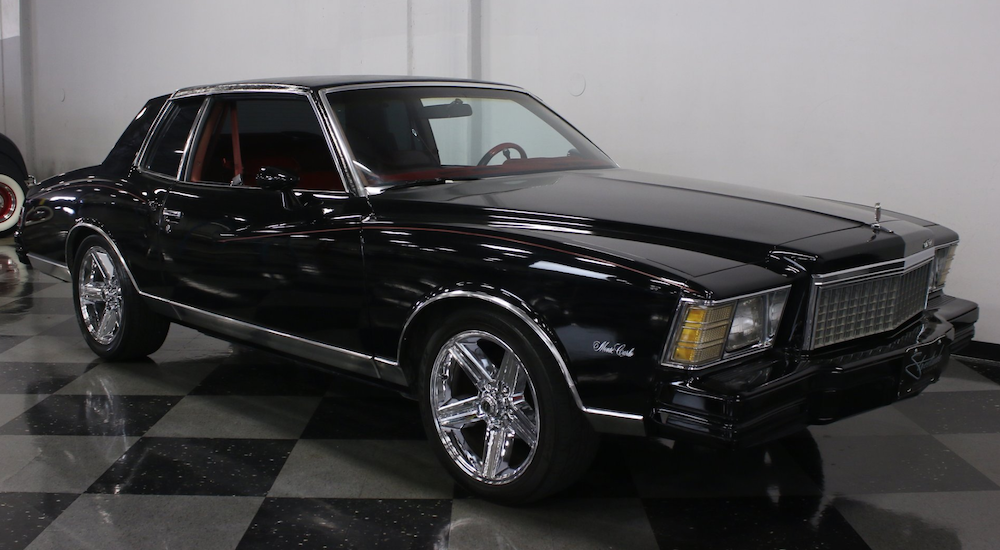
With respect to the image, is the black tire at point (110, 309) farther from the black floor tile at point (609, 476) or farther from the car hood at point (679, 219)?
the black floor tile at point (609, 476)

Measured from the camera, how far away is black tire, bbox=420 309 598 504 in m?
2.43

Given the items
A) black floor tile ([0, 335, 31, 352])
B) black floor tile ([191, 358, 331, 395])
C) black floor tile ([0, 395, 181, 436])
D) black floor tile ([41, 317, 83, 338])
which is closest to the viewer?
black floor tile ([0, 395, 181, 436])

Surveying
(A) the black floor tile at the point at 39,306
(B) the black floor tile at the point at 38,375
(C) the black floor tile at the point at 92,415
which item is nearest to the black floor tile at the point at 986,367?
(C) the black floor tile at the point at 92,415

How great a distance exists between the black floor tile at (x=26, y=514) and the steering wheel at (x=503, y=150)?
6.10ft

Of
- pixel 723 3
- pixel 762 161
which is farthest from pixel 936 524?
pixel 723 3

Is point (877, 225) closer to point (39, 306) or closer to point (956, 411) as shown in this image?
point (956, 411)

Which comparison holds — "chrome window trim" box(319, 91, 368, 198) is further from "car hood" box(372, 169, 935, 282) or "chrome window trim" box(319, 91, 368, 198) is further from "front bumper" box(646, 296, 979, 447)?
"front bumper" box(646, 296, 979, 447)

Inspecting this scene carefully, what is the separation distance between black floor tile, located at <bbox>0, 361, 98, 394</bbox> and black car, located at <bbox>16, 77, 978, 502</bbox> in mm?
591

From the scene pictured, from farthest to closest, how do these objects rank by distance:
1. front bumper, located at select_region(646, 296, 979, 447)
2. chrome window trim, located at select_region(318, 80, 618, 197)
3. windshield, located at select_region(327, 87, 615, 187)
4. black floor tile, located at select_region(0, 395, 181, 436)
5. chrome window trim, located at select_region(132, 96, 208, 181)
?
chrome window trim, located at select_region(132, 96, 208, 181) → black floor tile, located at select_region(0, 395, 181, 436) → windshield, located at select_region(327, 87, 615, 187) → chrome window trim, located at select_region(318, 80, 618, 197) → front bumper, located at select_region(646, 296, 979, 447)

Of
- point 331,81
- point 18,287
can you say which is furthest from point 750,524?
point 18,287

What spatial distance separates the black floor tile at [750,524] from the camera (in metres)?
2.46

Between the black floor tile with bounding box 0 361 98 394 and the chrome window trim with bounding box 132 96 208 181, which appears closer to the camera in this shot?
the chrome window trim with bounding box 132 96 208 181

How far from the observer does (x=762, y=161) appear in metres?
5.03

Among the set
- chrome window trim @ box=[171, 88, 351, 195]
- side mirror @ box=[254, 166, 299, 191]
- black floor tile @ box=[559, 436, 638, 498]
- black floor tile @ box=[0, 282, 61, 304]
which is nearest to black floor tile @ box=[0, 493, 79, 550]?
side mirror @ box=[254, 166, 299, 191]
